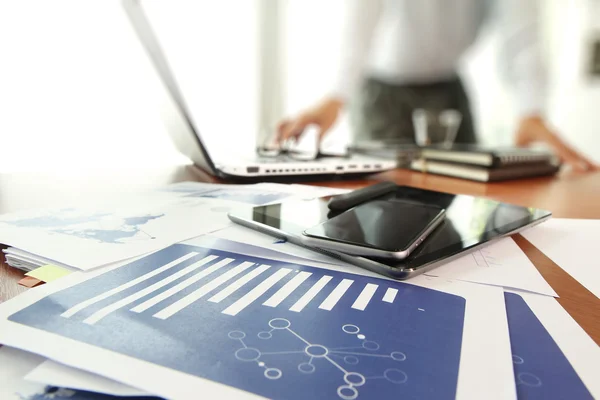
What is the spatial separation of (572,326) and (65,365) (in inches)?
12.2

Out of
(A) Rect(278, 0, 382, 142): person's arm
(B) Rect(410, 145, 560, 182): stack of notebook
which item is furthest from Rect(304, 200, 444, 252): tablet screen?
(A) Rect(278, 0, 382, 142): person's arm

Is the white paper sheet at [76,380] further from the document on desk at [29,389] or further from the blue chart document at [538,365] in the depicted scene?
the blue chart document at [538,365]

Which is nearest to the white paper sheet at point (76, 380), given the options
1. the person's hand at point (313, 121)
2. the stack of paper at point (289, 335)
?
the stack of paper at point (289, 335)

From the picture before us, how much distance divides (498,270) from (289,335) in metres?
0.22

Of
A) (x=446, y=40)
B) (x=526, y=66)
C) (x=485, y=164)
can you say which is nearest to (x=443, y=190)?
(x=485, y=164)

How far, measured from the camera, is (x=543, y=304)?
1.05 feet

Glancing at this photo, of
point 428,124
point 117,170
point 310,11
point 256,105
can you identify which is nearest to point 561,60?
point 310,11

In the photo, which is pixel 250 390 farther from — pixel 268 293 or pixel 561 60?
pixel 561 60

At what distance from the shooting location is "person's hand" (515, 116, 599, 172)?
1365mm

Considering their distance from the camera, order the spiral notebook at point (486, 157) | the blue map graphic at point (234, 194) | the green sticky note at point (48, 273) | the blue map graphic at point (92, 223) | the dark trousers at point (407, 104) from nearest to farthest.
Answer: the green sticky note at point (48, 273), the blue map graphic at point (92, 223), the blue map graphic at point (234, 194), the spiral notebook at point (486, 157), the dark trousers at point (407, 104)

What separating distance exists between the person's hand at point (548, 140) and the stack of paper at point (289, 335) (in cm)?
121

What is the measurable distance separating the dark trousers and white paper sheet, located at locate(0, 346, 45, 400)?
5.83 feet

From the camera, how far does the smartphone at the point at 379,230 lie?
0.35m

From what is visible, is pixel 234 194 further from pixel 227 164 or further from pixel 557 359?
pixel 557 359
